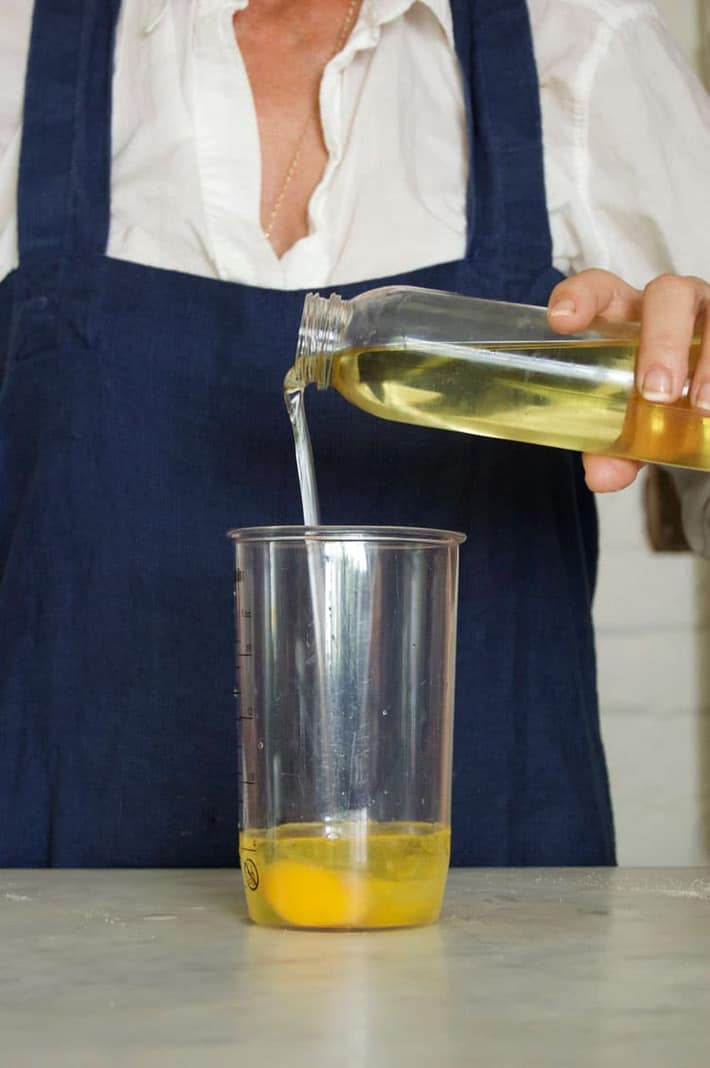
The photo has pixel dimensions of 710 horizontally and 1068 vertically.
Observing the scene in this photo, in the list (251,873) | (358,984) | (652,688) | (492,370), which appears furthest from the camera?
(652,688)

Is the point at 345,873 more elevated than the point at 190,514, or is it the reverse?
the point at 190,514

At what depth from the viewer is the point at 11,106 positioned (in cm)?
110

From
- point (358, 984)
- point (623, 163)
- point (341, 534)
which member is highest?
point (623, 163)

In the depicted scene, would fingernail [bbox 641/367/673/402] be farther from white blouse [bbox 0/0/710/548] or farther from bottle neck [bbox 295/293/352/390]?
white blouse [bbox 0/0/710/548]

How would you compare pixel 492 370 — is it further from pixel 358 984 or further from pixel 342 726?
pixel 358 984

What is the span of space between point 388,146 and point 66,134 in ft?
0.81

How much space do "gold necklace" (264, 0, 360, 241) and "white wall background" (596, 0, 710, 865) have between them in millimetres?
951

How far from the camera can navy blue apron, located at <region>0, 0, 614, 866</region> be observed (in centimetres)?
100

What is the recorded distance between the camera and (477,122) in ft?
3.55

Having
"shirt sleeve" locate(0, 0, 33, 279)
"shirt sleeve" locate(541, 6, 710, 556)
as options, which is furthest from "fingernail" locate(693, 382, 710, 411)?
"shirt sleeve" locate(0, 0, 33, 279)

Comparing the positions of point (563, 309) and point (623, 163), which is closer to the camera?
point (563, 309)

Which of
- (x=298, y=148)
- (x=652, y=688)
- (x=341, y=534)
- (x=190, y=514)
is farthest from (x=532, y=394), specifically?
(x=652, y=688)

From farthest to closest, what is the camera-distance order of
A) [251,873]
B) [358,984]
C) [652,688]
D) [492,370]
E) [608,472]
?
[652,688], [608,472], [492,370], [251,873], [358,984]

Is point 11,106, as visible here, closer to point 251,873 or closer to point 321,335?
point 321,335
